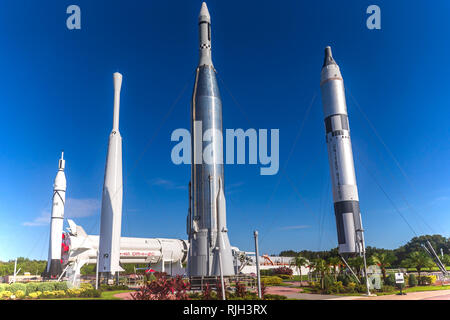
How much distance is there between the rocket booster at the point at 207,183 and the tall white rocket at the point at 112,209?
8747 mm

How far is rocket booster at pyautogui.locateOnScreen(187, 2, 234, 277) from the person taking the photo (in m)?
23.8

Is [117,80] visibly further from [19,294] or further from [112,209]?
[19,294]

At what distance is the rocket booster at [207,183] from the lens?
2383 centimetres

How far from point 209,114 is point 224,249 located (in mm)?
10388

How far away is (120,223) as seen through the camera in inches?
1254

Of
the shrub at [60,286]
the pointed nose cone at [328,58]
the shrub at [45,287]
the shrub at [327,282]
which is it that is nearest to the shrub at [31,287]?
the shrub at [45,287]

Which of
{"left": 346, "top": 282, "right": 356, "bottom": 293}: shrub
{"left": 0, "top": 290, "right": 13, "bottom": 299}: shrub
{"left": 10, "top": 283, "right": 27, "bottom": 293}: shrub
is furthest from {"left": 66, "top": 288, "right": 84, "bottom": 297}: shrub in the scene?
{"left": 346, "top": 282, "right": 356, "bottom": 293}: shrub

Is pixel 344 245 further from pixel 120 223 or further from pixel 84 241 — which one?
pixel 84 241

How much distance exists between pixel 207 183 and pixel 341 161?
42.3ft

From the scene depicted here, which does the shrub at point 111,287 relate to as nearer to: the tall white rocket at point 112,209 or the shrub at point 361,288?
the tall white rocket at point 112,209

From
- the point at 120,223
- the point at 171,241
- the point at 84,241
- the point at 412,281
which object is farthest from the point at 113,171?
the point at 412,281

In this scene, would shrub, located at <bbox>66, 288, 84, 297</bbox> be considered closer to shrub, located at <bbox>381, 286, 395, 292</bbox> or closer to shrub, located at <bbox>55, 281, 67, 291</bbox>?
shrub, located at <bbox>55, 281, 67, 291</bbox>
